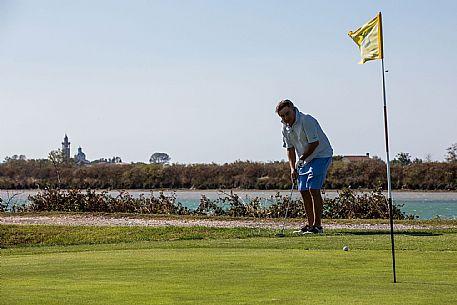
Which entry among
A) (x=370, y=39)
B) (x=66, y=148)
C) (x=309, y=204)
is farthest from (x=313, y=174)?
(x=66, y=148)

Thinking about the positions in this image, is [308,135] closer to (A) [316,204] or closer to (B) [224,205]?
(A) [316,204]

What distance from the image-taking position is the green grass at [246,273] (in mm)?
7953

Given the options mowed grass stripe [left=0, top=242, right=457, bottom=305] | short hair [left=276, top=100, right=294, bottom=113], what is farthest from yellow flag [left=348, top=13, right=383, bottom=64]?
short hair [left=276, top=100, right=294, bottom=113]

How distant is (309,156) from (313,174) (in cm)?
34

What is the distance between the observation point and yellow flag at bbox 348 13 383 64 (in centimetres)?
1033

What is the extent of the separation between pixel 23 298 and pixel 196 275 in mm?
1982

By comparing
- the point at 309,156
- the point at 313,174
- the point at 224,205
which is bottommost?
the point at 224,205

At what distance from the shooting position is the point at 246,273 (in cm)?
959

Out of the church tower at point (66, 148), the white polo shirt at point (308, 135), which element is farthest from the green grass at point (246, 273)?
the church tower at point (66, 148)

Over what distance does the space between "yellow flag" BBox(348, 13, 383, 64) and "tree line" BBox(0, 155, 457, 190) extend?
25722 mm

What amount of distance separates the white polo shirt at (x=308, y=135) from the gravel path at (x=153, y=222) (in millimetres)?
2658

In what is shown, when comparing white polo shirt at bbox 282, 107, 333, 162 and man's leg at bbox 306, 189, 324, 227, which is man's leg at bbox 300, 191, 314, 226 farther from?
white polo shirt at bbox 282, 107, 333, 162

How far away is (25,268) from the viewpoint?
10.4m

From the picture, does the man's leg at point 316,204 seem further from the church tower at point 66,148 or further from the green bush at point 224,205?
the church tower at point 66,148
